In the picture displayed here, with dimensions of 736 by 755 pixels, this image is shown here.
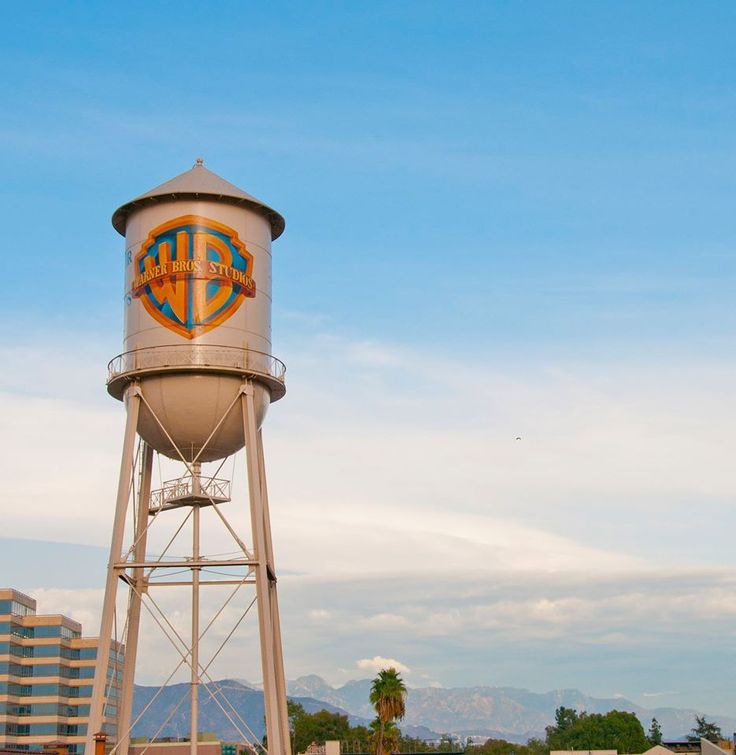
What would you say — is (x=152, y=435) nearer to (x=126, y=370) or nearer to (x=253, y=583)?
(x=126, y=370)

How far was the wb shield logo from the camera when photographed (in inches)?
1746

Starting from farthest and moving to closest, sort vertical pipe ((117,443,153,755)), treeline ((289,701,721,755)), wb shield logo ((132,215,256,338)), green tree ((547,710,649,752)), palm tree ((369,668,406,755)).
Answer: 1. treeline ((289,701,721,755))
2. green tree ((547,710,649,752))
3. palm tree ((369,668,406,755))
4. vertical pipe ((117,443,153,755))
5. wb shield logo ((132,215,256,338))

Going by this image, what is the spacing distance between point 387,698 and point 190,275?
5101cm

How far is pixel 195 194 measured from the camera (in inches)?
1781

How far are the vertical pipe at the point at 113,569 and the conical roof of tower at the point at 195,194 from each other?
6635 millimetres

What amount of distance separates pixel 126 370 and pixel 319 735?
131 metres

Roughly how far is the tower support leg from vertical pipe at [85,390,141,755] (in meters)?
3.97

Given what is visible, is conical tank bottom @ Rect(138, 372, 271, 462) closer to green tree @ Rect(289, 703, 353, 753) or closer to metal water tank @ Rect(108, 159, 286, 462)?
metal water tank @ Rect(108, 159, 286, 462)

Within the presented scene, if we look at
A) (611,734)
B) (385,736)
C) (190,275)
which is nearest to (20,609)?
(385,736)

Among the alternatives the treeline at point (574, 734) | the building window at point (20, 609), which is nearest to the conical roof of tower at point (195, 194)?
the building window at point (20, 609)

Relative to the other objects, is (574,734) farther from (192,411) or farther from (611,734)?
(192,411)

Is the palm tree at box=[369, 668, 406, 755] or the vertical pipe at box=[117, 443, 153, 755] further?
the palm tree at box=[369, 668, 406, 755]

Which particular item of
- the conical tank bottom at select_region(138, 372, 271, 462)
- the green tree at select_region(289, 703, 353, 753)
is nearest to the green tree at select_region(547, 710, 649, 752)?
the green tree at select_region(289, 703, 353, 753)

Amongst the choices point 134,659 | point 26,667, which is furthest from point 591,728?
point 134,659
